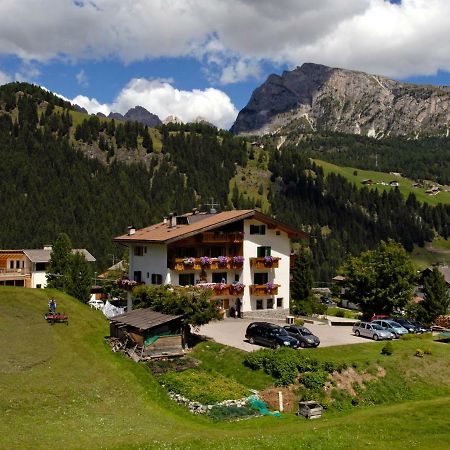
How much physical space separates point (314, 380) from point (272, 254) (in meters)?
33.3

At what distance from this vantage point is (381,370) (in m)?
44.0

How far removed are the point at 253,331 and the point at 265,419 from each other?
16.2 m

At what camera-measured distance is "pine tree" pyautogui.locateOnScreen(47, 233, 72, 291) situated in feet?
287

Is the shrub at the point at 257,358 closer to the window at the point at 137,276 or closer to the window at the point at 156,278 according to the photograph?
the window at the point at 156,278

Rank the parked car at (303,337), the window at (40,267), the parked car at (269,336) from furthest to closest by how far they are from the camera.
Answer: the window at (40,267) < the parked car at (303,337) < the parked car at (269,336)

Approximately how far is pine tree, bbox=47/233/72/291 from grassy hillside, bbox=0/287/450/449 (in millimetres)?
33887

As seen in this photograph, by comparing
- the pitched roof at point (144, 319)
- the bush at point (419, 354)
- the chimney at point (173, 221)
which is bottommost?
the bush at point (419, 354)

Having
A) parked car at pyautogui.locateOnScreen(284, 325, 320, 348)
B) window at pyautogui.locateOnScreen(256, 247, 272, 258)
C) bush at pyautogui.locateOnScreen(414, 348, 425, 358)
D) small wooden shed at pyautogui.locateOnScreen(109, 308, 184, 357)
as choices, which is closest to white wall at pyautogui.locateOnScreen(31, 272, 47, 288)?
window at pyautogui.locateOnScreen(256, 247, 272, 258)

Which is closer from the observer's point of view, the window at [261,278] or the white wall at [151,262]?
the white wall at [151,262]

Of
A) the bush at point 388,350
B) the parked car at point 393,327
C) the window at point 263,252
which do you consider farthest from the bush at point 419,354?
the window at point 263,252

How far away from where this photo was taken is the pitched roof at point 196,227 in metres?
66.1

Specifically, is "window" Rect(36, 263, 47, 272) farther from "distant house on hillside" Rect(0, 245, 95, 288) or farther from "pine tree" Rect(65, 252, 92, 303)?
"pine tree" Rect(65, 252, 92, 303)

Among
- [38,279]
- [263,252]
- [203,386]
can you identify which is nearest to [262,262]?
[263,252]

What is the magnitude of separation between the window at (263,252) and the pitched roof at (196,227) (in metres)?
3.30
